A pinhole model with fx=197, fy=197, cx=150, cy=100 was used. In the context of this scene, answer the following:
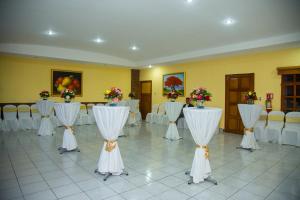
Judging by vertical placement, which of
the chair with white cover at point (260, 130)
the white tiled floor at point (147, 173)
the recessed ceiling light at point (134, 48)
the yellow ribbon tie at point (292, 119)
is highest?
the recessed ceiling light at point (134, 48)

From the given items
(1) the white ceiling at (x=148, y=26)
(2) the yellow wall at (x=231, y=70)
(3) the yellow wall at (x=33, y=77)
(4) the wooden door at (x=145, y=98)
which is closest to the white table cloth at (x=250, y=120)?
(2) the yellow wall at (x=231, y=70)

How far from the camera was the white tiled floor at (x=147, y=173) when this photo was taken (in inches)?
117

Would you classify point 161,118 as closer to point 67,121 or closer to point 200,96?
point 67,121

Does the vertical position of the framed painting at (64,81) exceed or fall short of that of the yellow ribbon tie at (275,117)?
it exceeds it

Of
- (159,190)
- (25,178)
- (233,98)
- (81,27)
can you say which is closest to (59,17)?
(81,27)

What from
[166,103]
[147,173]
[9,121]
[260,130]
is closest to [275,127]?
[260,130]

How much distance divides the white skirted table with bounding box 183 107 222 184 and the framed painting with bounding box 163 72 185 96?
6.48m

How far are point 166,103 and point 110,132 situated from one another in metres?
3.49

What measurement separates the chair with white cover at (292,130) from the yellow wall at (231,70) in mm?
529

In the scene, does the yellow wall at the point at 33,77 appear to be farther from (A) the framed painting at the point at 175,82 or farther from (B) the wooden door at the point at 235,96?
(B) the wooden door at the point at 235,96

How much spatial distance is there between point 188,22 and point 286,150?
4.38 metres

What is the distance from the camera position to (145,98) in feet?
39.0

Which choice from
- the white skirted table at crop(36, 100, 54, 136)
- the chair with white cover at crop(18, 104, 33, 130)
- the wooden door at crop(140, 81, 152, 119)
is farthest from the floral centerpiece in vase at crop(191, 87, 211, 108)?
the wooden door at crop(140, 81, 152, 119)

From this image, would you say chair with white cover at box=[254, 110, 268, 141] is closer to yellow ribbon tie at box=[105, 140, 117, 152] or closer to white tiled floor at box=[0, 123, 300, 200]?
white tiled floor at box=[0, 123, 300, 200]
